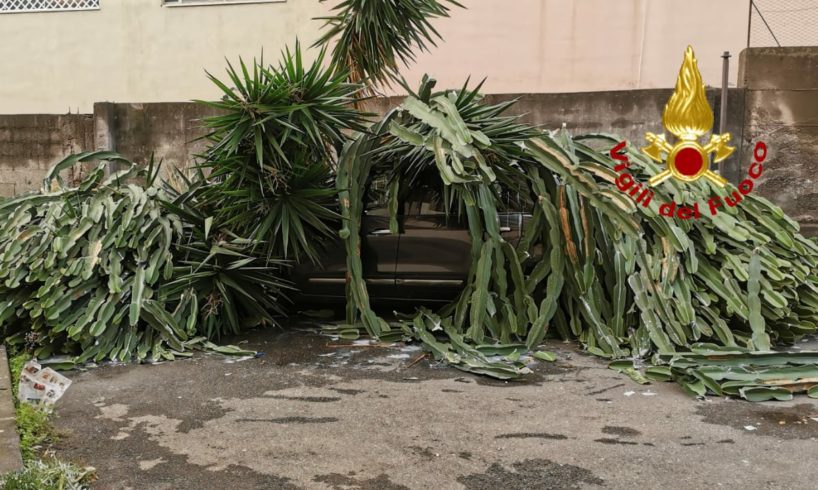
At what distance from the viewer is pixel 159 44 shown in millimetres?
11469

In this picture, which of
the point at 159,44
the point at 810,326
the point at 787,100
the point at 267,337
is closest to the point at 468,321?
the point at 267,337

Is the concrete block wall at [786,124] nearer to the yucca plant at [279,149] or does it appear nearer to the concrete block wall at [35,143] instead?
the yucca plant at [279,149]

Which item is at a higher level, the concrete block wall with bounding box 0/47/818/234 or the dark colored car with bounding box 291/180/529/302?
the concrete block wall with bounding box 0/47/818/234

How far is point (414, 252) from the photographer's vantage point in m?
6.33

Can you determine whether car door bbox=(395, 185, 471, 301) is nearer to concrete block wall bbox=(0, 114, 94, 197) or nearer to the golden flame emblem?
the golden flame emblem

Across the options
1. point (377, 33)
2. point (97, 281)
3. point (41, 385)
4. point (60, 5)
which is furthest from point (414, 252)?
point (60, 5)

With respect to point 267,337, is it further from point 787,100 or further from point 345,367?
point 787,100

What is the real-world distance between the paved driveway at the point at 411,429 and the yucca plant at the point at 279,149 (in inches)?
43.8

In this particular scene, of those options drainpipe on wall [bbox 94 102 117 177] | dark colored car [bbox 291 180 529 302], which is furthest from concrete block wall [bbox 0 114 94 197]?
dark colored car [bbox 291 180 529 302]

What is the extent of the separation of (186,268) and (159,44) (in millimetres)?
7061

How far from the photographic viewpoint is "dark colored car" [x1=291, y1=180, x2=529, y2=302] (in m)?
6.28

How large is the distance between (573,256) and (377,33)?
286 cm

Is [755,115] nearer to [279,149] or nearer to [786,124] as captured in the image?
[786,124]

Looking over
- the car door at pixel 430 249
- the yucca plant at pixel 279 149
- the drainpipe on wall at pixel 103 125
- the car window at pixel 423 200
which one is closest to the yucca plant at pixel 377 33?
the yucca plant at pixel 279 149
